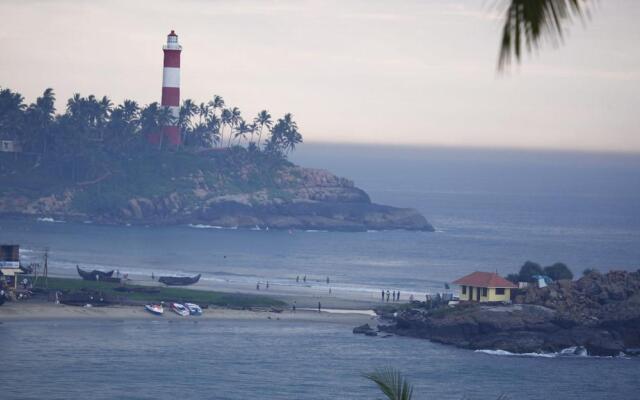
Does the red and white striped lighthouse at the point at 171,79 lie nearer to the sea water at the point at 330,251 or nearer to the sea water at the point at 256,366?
the sea water at the point at 330,251

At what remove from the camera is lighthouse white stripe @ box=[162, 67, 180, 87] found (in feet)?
430

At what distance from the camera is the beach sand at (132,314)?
6281 centimetres

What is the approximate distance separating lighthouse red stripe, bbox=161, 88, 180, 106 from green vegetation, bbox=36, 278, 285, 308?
6410cm

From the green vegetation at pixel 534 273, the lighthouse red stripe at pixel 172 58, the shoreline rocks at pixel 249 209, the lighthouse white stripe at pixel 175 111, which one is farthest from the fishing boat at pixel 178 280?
the lighthouse white stripe at pixel 175 111

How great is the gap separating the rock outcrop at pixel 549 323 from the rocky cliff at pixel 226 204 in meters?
79.7

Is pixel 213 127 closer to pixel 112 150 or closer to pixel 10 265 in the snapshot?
pixel 112 150

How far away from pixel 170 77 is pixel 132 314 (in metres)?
70.6

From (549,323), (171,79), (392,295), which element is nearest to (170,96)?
(171,79)

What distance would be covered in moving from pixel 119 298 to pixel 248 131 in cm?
8677

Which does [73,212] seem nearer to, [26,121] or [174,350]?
[26,121]

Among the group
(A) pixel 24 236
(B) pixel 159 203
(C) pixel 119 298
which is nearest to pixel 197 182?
(B) pixel 159 203

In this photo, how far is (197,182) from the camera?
478 ft

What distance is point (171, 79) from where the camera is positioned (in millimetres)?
133500

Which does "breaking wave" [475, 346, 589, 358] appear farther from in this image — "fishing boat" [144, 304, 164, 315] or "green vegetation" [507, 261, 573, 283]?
"fishing boat" [144, 304, 164, 315]
